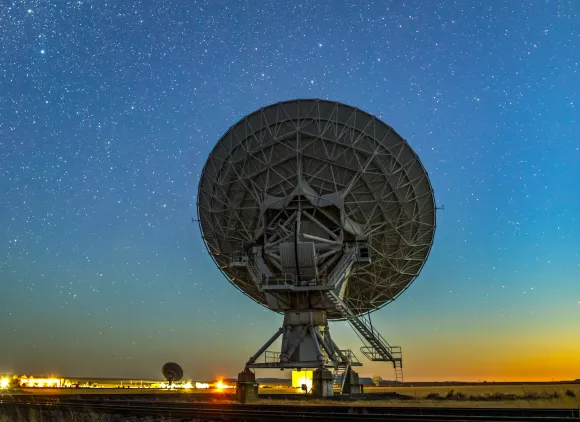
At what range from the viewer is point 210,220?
107ft

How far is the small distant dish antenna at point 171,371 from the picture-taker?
45.9m

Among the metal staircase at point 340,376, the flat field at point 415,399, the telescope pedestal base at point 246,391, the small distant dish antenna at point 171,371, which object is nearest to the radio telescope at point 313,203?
the metal staircase at point 340,376

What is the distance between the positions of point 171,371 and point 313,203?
2505 centimetres

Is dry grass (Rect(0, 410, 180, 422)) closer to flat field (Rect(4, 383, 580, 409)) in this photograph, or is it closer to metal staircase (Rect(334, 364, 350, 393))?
flat field (Rect(4, 383, 580, 409))

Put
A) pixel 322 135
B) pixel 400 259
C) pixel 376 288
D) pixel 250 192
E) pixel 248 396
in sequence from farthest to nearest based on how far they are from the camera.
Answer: pixel 376 288
pixel 400 259
pixel 250 192
pixel 322 135
pixel 248 396

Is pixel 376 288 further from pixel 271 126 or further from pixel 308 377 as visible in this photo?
pixel 271 126

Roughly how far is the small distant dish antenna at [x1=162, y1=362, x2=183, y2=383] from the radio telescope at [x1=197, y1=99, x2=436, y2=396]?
62.5ft

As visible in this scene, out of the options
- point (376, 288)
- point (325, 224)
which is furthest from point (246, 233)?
point (376, 288)

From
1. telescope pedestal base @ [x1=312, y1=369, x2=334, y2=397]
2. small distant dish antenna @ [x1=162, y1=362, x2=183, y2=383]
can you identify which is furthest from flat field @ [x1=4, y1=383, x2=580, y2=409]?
small distant dish antenna @ [x1=162, y1=362, x2=183, y2=383]

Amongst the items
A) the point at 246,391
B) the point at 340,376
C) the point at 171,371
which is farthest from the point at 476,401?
the point at 171,371

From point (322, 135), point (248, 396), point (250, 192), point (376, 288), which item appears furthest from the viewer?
point (376, 288)

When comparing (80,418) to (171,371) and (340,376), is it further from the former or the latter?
(171,371)

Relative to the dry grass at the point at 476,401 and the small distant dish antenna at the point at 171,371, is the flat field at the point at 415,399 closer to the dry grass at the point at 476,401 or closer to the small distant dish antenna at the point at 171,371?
the dry grass at the point at 476,401

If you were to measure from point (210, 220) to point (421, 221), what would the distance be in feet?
41.6
